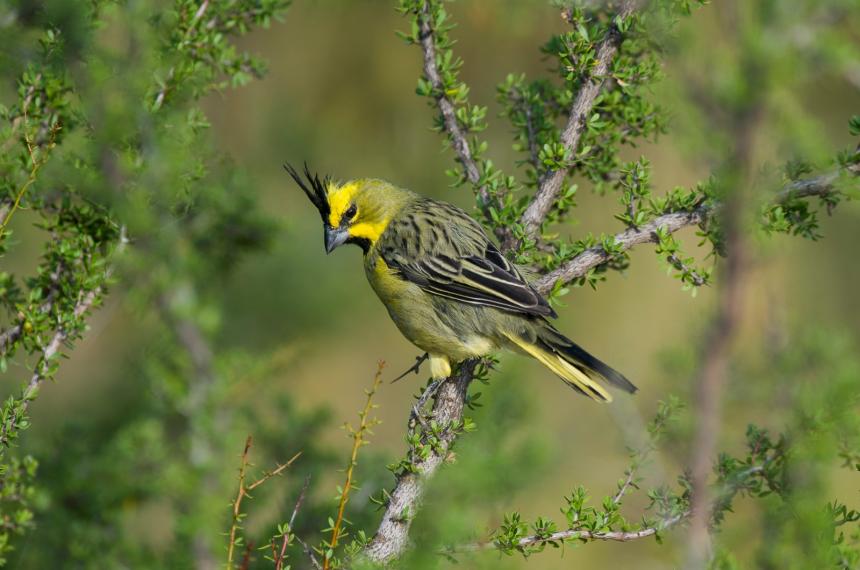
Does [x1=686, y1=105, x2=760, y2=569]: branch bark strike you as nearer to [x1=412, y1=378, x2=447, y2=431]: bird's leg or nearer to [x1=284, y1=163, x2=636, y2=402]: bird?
[x1=284, y1=163, x2=636, y2=402]: bird

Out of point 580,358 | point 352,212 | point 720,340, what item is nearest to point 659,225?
point 580,358

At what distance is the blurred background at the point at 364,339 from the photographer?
11.1ft

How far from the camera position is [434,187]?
909 cm

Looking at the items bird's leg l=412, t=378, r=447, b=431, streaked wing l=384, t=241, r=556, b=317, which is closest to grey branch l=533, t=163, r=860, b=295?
streaked wing l=384, t=241, r=556, b=317

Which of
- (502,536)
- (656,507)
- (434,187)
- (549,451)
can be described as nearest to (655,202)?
(656,507)

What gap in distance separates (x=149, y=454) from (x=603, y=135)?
8.57 feet

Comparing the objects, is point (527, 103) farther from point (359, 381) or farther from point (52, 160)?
point (359, 381)

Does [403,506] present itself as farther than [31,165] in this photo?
No

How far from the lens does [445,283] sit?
16.8 feet

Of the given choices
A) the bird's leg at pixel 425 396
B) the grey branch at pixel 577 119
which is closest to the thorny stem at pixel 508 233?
the grey branch at pixel 577 119

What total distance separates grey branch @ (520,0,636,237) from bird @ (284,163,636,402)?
34cm

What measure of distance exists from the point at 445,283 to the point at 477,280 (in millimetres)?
273

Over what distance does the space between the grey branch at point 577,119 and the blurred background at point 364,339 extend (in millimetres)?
216

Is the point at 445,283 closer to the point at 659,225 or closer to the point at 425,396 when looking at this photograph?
the point at 425,396
